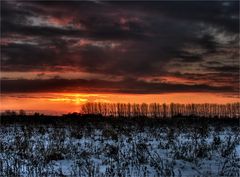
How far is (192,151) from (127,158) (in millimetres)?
2428

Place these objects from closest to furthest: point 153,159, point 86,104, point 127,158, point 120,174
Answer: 1. point 120,174
2. point 153,159
3. point 127,158
4. point 86,104

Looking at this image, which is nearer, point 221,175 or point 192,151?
point 221,175

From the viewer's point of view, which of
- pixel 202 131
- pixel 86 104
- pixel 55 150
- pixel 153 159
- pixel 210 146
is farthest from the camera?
pixel 86 104

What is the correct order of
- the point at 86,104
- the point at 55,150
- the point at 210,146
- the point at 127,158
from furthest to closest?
1. the point at 86,104
2. the point at 210,146
3. the point at 55,150
4. the point at 127,158

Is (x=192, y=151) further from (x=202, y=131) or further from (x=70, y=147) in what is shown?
(x=202, y=131)

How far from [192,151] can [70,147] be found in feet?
13.2

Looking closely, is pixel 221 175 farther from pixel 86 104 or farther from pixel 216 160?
pixel 86 104

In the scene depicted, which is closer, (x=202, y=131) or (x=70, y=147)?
(x=70, y=147)

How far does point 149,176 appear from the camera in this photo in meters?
9.96

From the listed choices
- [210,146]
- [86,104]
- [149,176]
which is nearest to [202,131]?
[210,146]

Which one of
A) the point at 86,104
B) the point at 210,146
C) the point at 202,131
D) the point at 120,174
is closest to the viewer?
the point at 120,174

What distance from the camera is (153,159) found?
1106 centimetres

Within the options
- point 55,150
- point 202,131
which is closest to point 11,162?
point 55,150

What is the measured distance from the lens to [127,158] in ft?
38.7
